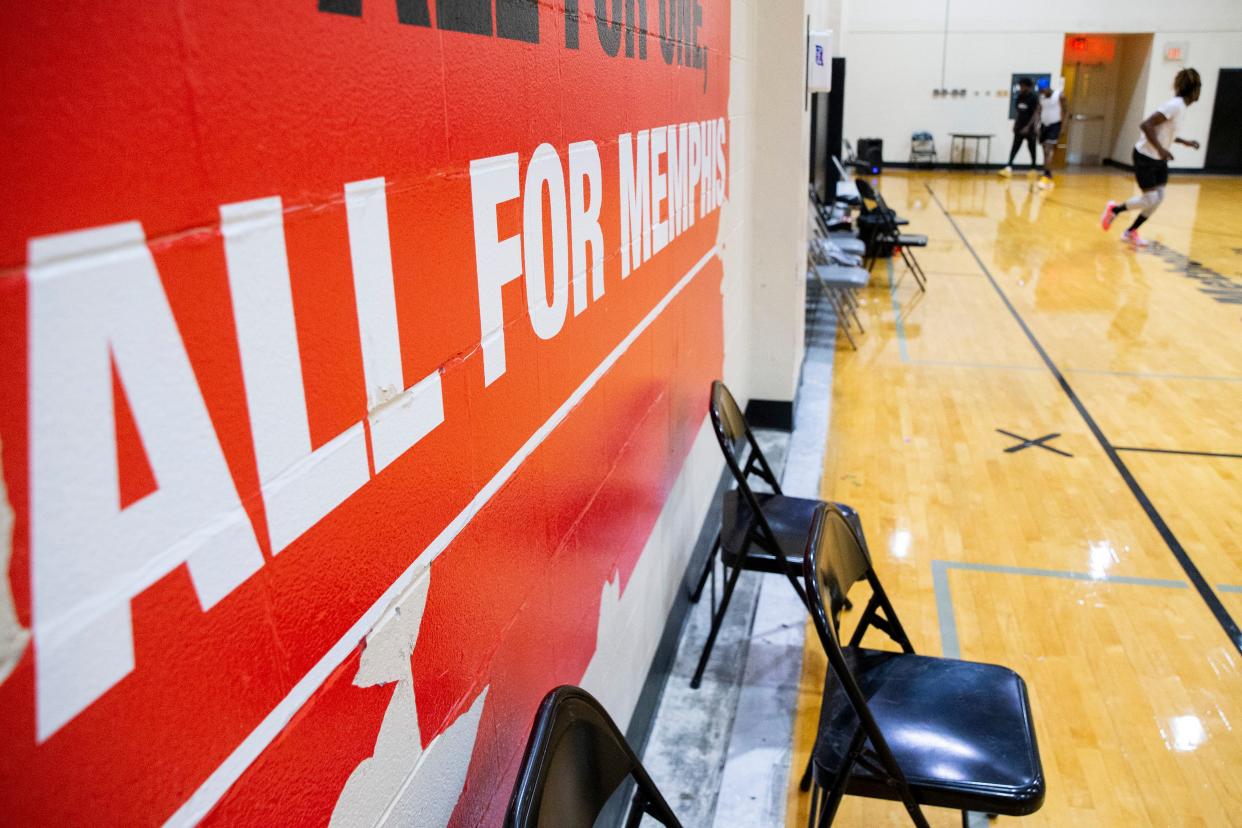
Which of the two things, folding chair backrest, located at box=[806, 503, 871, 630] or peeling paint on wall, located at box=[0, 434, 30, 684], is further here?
folding chair backrest, located at box=[806, 503, 871, 630]

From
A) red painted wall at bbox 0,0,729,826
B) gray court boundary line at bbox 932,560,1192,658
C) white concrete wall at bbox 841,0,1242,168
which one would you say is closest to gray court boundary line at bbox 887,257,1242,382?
gray court boundary line at bbox 932,560,1192,658

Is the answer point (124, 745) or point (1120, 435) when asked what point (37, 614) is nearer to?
point (124, 745)

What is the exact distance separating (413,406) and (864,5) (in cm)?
1727

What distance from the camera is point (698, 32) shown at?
110 inches

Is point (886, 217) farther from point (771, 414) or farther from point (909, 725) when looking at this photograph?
point (909, 725)

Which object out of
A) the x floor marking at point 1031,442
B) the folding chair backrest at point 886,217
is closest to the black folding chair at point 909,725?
the x floor marking at point 1031,442

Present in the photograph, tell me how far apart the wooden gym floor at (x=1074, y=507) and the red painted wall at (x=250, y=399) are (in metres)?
1.43

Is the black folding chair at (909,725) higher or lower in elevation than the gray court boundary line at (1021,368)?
higher

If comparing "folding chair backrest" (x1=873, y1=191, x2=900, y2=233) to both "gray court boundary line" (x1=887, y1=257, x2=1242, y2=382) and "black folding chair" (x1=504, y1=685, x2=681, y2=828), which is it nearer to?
"gray court boundary line" (x1=887, y1=257, x2=1242, y2=382)

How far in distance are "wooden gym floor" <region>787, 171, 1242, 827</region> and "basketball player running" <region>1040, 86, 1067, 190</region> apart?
24.9 feet

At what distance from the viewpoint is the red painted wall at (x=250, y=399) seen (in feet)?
2.00

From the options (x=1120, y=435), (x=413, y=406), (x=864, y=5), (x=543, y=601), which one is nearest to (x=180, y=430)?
(x=413, y=406)

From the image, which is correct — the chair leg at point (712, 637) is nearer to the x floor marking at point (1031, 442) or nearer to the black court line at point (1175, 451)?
the x floor marking at point (1031, 442)

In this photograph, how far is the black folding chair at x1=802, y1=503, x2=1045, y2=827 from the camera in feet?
5.37
